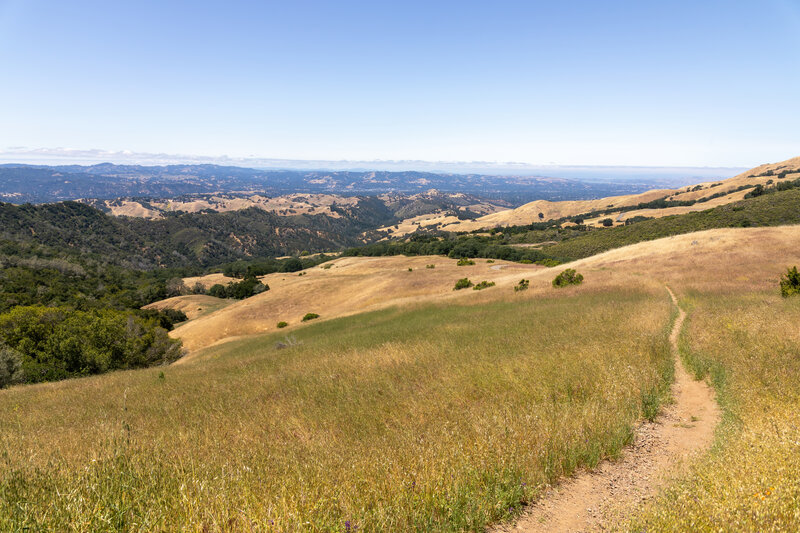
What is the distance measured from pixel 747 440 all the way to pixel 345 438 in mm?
6292

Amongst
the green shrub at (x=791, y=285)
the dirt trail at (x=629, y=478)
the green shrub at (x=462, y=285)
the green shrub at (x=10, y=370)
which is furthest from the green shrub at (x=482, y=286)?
the green shrub at (x=10, y=370)

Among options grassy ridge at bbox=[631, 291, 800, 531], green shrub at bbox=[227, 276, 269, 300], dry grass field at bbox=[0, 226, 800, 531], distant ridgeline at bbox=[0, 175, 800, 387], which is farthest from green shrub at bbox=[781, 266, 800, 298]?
green shrub at bbox=[227, 276, 269, 300]

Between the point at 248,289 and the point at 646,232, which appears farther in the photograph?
the point at 646,232

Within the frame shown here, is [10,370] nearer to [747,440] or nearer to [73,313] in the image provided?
[73,313]

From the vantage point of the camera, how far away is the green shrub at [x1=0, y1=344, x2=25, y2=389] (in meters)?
22.2

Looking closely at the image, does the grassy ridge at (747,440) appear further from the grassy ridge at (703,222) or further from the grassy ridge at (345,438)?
the grassy ridge at (703,222)

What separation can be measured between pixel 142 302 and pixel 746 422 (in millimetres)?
101851

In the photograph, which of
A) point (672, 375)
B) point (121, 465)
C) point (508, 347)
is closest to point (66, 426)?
point (121, 465)

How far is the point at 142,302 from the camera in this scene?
270 feet

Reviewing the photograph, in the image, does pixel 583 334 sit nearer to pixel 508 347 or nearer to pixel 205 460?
pixel 508 347

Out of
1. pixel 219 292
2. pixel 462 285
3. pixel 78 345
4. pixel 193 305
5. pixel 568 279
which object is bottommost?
pixel 219 292

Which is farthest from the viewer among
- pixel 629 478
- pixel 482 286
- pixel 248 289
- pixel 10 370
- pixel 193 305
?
pixel 248 289

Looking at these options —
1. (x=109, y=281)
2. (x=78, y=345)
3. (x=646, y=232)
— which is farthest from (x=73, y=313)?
(x=646, y=232)

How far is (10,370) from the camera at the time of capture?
76.6 feet
